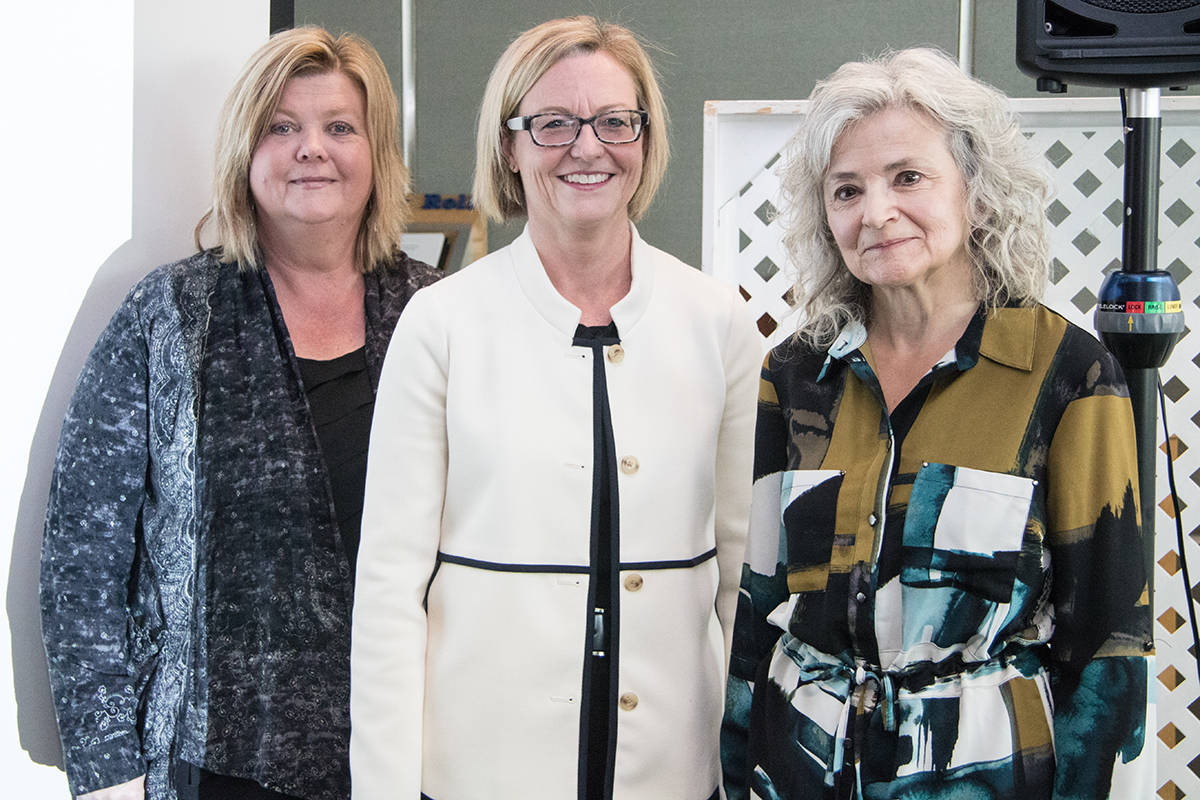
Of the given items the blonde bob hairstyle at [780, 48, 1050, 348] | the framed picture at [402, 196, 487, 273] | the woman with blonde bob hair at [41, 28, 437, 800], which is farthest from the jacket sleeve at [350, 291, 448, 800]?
the framed picture at [402, 196, 487, 273]

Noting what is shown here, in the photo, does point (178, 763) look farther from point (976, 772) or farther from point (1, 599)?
point (976, 772)

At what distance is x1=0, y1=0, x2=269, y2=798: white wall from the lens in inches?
63.3

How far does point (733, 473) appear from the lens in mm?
1521

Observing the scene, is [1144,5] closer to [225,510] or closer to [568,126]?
[568,126]

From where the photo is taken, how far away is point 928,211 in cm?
123

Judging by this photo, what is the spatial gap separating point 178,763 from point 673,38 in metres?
2.59

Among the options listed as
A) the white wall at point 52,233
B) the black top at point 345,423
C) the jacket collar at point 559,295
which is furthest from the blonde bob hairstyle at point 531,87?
the white wall at point 52,233

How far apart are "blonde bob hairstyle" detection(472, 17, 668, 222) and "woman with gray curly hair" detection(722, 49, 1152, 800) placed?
0.84ft

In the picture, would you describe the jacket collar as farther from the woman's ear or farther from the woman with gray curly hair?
the woman with gray curly hair

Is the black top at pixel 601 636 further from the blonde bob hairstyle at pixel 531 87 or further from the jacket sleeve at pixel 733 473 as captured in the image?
the blonde bob hairstyle at pixel 531 87

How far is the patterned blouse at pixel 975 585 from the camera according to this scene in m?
1.11

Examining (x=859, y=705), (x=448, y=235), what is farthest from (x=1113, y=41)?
(x=448, y=235)

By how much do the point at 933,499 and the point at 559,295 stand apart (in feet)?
1.87

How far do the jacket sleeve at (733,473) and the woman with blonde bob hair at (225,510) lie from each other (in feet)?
1.85
